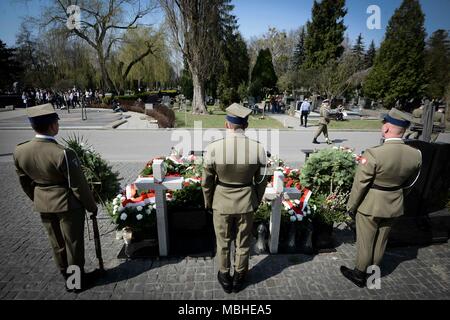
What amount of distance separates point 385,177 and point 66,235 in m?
3.76

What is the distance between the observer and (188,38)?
22266 millimetres

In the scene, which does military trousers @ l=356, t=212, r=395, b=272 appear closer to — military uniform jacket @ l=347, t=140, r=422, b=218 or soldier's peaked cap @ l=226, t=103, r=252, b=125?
military uniform jacket @ l=347, t=140, r=422, b=218

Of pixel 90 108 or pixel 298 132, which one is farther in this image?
pixel 90 108

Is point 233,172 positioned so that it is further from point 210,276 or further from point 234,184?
point 210,276

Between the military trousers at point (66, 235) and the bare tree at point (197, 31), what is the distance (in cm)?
2171

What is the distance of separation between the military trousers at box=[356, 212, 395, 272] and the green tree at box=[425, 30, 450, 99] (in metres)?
31.4

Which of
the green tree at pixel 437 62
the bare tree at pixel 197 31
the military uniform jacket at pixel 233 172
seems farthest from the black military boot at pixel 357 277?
the green tree at pixel 437 62

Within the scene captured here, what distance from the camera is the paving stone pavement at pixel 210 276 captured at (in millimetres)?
3326

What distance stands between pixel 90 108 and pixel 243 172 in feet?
108

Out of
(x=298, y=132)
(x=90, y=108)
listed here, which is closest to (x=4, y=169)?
(x=298, y=132)

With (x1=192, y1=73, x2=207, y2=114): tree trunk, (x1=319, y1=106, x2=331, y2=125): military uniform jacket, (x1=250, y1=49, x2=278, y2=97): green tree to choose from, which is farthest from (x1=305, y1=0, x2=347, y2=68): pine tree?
(x1=319, y1=106, x2=331, y2=125): military uniform jacket

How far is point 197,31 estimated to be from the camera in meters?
22.1

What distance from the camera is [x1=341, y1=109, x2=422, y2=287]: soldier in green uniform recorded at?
3041 millimetres
